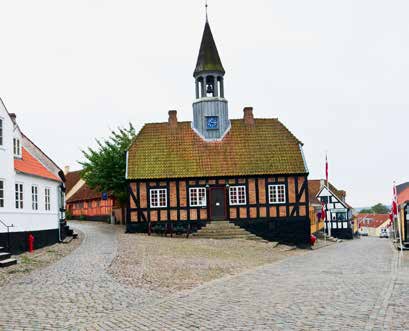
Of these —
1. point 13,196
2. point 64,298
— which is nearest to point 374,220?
point 13,196

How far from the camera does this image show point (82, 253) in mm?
20828

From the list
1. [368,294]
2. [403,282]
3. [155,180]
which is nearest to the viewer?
[368,294]

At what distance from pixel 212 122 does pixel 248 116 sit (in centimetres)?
260

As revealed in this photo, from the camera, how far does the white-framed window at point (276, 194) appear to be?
32.4 metres

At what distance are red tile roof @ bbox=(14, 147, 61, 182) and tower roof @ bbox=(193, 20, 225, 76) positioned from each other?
40.0ft

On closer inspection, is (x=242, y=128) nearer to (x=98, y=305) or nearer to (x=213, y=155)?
(x=213, y=155)

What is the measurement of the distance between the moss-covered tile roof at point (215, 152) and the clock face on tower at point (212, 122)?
0.97 m

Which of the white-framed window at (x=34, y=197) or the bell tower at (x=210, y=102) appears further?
→ the bell tower at (x=210, y=102)

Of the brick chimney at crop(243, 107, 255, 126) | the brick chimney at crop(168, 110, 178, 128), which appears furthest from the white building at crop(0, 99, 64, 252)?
the brick chimney at crop(243, 107, 255, 126)

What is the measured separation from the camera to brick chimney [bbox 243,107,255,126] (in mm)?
35594

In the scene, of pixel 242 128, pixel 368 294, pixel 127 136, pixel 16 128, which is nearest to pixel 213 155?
pixel 242 128

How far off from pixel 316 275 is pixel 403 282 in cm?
262

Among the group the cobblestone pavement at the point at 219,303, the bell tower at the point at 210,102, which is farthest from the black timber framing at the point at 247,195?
the cobblestone pavement at the point at 219,303

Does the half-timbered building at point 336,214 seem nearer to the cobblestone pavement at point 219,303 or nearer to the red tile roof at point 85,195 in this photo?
the red tile roof at point 85,195
